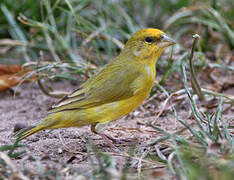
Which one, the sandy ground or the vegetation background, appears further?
the vegetation background

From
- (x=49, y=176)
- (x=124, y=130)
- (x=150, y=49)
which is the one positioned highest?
(x=150, y=49)

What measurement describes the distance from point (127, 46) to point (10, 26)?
99.4 inches

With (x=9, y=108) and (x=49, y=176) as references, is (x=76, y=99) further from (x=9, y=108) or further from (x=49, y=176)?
(x=9, y=108)

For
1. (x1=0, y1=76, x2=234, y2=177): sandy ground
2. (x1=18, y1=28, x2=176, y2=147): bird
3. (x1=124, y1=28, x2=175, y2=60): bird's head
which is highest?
(x1=124, y1=28, x2=175, y2=60): bird's head

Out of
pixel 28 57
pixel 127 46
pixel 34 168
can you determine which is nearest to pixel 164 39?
pixel 127 46

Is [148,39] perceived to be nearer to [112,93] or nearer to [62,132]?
[112,93]

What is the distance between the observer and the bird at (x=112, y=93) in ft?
10.7

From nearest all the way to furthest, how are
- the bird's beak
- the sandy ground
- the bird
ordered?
the sandy ground, the bird, the bird's beak

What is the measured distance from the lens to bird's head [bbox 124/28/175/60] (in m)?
3.60

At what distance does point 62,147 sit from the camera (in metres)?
3.23

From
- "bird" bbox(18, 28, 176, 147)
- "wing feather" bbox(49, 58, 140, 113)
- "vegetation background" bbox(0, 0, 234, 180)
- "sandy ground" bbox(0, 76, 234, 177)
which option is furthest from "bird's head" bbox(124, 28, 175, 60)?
"sandy ground" bbox(0, 76, 234, 177)

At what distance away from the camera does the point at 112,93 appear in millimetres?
3377

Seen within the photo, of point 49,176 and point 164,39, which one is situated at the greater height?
point 164,39

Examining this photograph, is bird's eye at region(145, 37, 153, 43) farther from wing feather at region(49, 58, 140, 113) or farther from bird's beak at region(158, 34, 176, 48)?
wing feather at region(49, 58, 140, 113)
